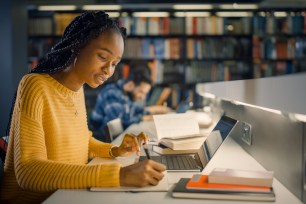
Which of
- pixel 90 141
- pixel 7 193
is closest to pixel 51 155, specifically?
pixel 7 193

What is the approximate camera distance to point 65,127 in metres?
1.48

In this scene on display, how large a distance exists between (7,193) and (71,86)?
1.54 ft

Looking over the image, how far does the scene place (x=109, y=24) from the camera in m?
1.47

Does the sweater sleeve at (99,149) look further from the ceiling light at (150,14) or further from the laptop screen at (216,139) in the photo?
the ceiling light at (150,14)

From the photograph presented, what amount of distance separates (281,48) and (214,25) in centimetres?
93

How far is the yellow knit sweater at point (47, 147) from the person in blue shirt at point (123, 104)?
6.93ft

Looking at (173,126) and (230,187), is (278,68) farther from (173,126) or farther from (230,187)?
(230,187)

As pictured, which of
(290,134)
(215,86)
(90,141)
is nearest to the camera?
(290,134)

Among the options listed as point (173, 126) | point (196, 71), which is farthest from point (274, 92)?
point (196, 71)

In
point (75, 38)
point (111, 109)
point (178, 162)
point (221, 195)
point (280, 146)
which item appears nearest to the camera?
point (221, 195)

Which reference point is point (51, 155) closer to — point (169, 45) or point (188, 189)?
point (188, 189)

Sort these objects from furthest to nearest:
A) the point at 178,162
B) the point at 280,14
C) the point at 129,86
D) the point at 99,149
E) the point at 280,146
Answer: the point at 280,14 < the point at 129,86 < the point at 99,149 < the point at 178,162 < the point at 280,146

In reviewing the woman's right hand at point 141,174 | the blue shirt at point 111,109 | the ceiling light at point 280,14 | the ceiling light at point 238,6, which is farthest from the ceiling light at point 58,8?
the woman's right hand at point 141,174

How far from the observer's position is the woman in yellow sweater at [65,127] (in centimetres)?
116
